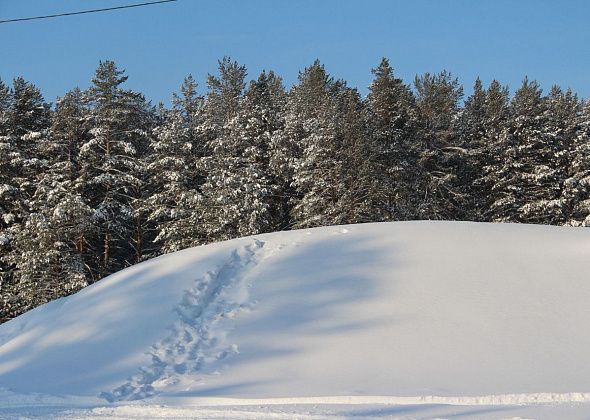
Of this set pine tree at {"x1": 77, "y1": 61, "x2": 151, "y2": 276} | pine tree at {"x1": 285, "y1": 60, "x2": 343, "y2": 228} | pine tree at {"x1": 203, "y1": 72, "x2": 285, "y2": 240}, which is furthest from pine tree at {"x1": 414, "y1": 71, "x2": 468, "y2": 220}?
pine tree at {"x1": 77, "y1": 61, "x2": 151, "y2": 276}

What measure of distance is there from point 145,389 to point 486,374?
15.6ft

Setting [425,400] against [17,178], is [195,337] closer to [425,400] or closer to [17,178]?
[425,400]

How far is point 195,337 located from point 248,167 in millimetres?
18360

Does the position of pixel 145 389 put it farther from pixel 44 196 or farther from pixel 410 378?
pixel 44 196

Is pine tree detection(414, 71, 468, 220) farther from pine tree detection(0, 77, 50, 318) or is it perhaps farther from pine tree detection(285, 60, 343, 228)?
pine tree detection(0, 77, 50, 318)

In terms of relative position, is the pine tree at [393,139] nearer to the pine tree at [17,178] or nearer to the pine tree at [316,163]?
the pine tree at [316,163]

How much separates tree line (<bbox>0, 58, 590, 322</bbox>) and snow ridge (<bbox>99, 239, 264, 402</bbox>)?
13.6m

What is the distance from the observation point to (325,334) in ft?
31.3

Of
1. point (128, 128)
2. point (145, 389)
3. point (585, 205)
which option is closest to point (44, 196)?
point (128, 128)

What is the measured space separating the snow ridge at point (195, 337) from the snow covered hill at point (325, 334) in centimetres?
4

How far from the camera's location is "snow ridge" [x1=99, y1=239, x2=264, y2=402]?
8.35 m

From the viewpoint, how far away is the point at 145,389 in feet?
26.7

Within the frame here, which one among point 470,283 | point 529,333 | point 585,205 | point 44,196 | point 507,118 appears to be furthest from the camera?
point 507,118

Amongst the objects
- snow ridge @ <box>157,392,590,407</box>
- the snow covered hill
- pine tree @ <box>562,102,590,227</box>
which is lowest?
snow ridge @ <box>157,392,590,407</box>
